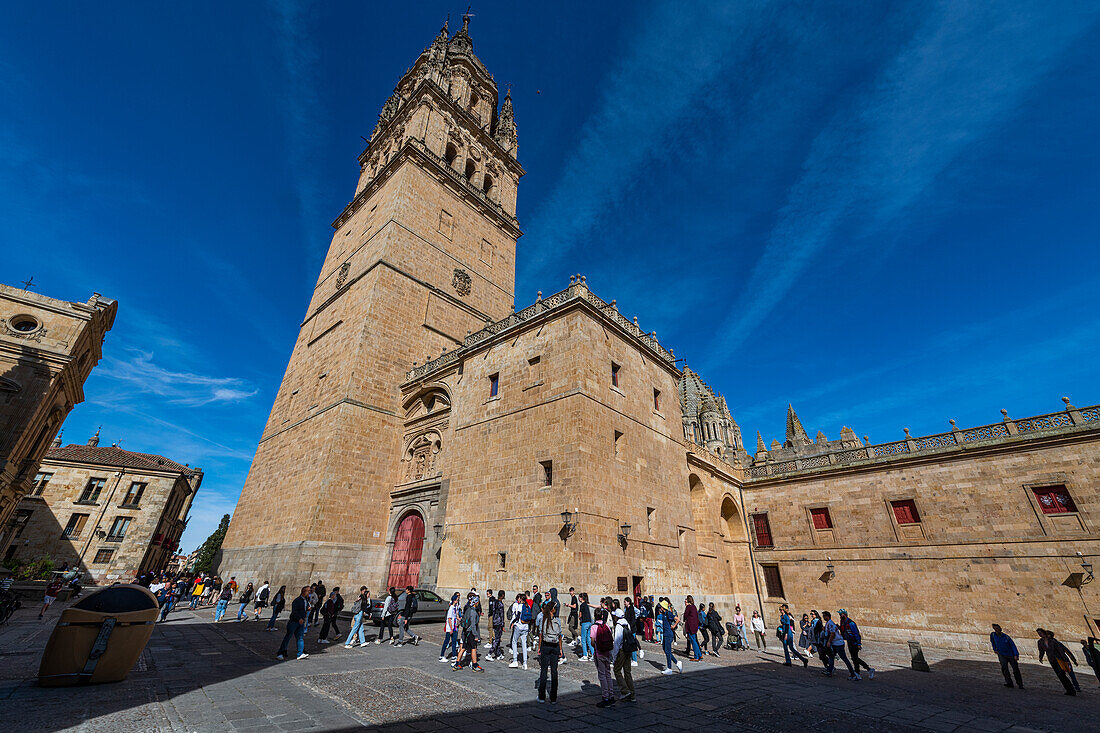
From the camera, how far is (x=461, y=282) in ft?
81.8

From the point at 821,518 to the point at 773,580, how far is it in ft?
12.2

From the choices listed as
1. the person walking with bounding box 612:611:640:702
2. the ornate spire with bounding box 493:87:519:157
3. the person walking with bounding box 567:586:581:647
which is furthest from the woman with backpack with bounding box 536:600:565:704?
the ornate spire with bounding box 493:87:519:157

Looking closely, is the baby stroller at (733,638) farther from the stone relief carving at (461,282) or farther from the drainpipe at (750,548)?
the stone relief carving at (461,282)

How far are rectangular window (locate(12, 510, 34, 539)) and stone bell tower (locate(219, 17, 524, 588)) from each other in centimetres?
1464

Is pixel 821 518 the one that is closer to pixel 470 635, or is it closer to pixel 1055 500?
pixel 1055 500

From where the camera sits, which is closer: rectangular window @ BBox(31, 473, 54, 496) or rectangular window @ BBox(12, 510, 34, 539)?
rectangular window @ BBox(12, 510, 34, 539)

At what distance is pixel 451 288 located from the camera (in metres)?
24.4

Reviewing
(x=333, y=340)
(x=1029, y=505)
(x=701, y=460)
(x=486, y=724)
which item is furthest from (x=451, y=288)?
(x=1029, y=505)

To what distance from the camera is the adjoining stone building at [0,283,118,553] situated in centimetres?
1488

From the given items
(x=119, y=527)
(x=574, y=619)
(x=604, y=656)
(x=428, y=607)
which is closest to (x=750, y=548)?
(x=574, y=619)

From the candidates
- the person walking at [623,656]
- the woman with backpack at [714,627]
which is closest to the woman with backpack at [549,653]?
the person walking at [623,656]

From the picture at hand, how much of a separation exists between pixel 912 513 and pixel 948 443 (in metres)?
3.15

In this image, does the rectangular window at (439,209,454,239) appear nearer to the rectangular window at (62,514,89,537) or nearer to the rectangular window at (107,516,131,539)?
the rectangular window at (107,516,131,539)

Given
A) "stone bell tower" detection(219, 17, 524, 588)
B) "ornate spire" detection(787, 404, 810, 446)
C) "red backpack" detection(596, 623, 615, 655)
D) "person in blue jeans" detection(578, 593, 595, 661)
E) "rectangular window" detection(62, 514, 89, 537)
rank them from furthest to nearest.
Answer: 1. "ornate spire" detection(787, 404, 810, 446)
2. "rectangular window" detection(62, 514, 89, 537)
3. "stone bell tower" detection(219, 17, 524, 588)
4. "person in blue jeans" detection(578, 593, 595, 661)
5. "red backpack" detection(596, 623, 615, 655)
